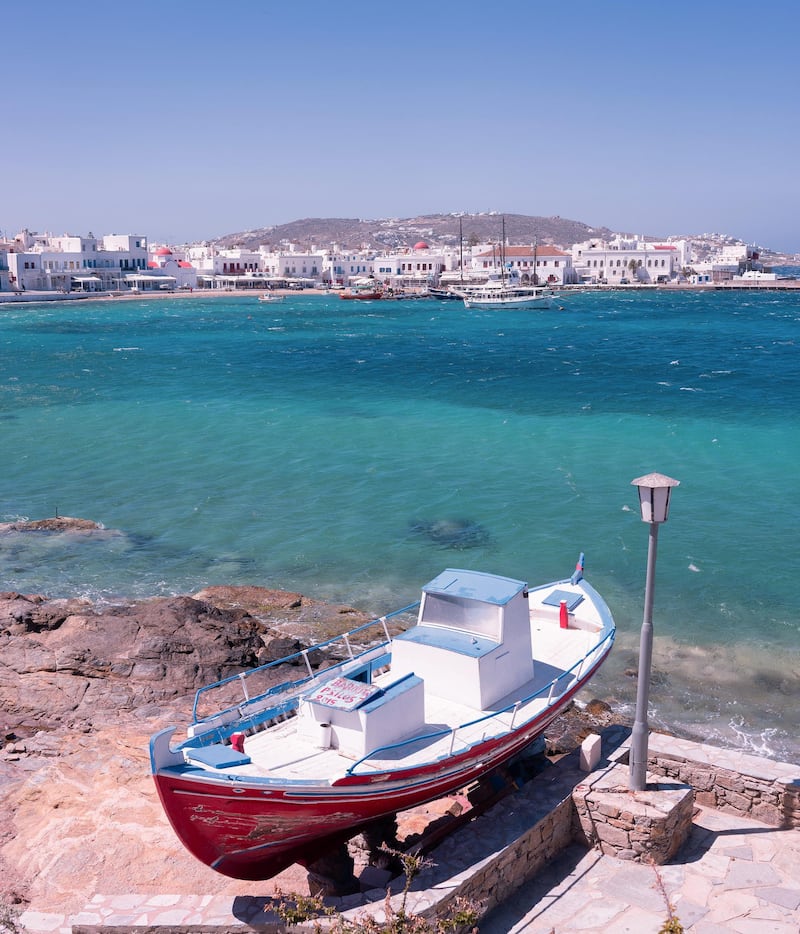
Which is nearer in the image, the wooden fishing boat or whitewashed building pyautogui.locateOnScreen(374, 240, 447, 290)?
the wooden fishing boat

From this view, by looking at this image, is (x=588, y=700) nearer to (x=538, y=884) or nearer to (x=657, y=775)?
(x=657, y=775)

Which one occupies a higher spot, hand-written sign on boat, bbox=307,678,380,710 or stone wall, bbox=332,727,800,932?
hand-written sign on boat, bbox=307,678,380,710

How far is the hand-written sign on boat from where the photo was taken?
370 inches

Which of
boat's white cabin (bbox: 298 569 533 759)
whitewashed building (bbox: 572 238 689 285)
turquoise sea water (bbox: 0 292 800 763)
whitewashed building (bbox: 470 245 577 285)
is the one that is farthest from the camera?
whitewashed building (bbox: 572 238 689 285)

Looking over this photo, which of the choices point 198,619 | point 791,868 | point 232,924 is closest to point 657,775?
point 791,868

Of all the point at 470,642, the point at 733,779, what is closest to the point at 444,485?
the point at 470,642

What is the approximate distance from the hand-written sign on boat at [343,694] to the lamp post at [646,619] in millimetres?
2891

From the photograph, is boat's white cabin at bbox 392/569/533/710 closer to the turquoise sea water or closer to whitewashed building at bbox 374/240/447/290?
the turquoise sea water

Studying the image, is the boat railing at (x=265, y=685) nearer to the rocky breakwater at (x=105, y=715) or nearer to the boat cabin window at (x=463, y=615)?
the boat cabin window at (x=463, y=615)

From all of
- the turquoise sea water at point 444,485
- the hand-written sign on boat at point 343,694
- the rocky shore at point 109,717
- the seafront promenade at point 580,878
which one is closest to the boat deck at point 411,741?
the hand-written sign on boat at point 343,694

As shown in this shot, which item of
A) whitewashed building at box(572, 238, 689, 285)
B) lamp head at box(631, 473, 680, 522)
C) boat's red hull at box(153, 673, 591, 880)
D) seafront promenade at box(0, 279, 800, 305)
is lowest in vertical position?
boat's red hull at box(153, 673, 591, 880)

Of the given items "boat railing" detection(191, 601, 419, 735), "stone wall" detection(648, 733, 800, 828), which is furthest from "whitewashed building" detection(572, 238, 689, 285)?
"stone wall" detection(648, 733, 800, 828)

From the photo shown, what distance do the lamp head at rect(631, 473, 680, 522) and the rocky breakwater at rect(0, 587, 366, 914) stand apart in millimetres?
5414

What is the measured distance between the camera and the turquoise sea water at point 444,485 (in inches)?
711
